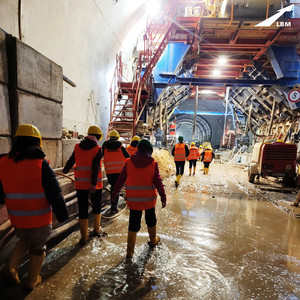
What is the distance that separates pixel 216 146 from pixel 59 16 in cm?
2668

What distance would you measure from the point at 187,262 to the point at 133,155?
1.63 m

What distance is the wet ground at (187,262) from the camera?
2.15 m

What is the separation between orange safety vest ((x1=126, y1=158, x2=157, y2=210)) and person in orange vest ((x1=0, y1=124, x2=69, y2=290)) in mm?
Result: 930

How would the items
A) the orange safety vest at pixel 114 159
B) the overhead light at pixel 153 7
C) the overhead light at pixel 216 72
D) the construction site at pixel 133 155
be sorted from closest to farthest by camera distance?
the construction site at pixel 133 155
the orange safety vest at pixel 114 159
the overhead light at pixel 153 7
the overhead light at pixel 216 72

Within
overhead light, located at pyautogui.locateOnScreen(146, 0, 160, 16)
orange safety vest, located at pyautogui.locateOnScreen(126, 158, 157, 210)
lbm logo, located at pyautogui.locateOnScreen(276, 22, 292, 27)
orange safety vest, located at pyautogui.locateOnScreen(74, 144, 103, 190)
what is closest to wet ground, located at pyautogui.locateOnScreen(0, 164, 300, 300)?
orange safety vest, located at pyautogui.locateOnScreen(126, 158, 157, 210)

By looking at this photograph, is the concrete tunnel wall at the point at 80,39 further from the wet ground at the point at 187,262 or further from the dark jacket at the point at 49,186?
the wet ground at the point at 187,262

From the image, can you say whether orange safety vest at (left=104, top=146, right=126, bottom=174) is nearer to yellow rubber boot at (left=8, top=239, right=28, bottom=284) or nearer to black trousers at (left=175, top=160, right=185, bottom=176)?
yellow rubber boot at (left=8, top=239, right=28, bottom=284)

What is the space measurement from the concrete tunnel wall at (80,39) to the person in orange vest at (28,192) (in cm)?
120

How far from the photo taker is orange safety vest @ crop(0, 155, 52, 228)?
1.83m

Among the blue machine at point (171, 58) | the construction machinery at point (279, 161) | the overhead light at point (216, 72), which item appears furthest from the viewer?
the overhead light at point (216, 72)

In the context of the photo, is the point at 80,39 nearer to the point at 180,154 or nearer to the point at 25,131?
the point at 180,154

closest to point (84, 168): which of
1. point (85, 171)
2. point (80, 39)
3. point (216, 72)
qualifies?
point (85, 171)

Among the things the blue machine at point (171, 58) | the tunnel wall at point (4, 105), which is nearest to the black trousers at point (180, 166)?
the blue machine at point (171, 58)

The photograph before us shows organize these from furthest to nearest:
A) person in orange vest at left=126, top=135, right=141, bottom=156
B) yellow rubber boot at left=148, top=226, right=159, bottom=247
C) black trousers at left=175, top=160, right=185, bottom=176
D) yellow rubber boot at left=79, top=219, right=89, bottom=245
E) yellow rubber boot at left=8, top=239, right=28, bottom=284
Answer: black trousers at left=175, top=160, right=185, bottom=176
person in orange vest at left=126, top=135, right=141, bottom=156
yellow rubber boot at left=79, top=219, right=89, bottom=245
yellow rubber boot at left=148, top=226, right=159, bottom=247
yellow rubber boot at left=8, top=239, right=28, bottom=284
